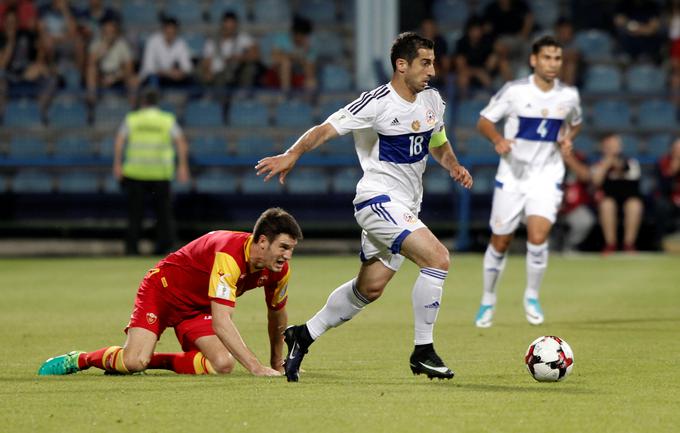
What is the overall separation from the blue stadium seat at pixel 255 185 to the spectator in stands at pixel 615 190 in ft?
15.6

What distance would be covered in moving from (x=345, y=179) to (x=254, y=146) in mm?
1481

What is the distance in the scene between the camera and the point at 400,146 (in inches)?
298

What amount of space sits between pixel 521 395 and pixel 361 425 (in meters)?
1.25

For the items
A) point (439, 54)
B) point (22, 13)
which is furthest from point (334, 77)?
point (22, 13)

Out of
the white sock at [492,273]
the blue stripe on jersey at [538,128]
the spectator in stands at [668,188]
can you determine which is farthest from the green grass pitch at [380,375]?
the spectator in stands at [668,188]

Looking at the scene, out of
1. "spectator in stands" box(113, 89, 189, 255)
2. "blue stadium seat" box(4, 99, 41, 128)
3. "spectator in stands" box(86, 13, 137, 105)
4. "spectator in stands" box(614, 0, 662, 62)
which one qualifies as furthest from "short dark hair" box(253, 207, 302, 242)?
"spectator in stands" box(614, 0, 662, 62)

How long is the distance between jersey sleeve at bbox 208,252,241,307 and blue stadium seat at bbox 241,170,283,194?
1239cm

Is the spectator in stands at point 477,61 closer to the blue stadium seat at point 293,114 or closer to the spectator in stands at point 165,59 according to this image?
the blue stadium seat at point 293,114

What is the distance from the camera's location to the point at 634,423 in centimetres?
567

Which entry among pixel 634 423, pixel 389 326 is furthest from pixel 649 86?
pixel 634 423

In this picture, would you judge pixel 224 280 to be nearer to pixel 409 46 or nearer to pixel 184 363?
pixel 184 363

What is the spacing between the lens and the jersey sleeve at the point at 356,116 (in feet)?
24.2

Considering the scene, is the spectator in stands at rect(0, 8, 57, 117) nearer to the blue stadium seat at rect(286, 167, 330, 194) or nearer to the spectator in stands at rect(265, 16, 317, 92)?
the spectator in stands at rect(265, 16, 317, 92)

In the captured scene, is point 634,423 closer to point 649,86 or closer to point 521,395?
point 521,395
